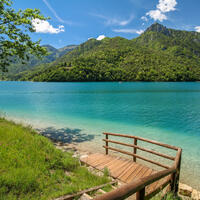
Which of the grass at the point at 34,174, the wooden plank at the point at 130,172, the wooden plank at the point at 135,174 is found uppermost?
the grass at the point at 34,174

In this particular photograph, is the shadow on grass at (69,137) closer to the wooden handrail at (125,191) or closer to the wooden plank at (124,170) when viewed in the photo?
the wooden plank at (124,170)

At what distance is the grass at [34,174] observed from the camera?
13.9 ft

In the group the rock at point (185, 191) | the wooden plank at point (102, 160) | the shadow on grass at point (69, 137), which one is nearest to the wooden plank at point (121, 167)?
the wooden plank at point (102, 160)

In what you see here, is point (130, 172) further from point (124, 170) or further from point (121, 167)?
point (121, 167)

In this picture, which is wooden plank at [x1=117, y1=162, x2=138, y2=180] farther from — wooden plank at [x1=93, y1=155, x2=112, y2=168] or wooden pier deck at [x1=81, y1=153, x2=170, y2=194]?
wooden plank at [x1=93, y1=155, x2=112, y2=168]

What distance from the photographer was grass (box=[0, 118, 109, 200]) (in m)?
4.25

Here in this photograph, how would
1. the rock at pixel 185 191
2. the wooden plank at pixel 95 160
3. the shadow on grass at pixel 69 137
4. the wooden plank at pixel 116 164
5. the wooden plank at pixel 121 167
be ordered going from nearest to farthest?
the rock at pixel 185 191 → the wooden plank at pixel 121 167 → the wooden plank at pixel 116 164 → the wooden plank at pixel 95 160 → the shadow on grass at pixel 69 137

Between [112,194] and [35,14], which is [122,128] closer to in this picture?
[35,14]

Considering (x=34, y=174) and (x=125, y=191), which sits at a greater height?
(x=125, y=191)

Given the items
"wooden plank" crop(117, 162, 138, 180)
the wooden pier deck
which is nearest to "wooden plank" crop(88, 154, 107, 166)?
the wooden pier deck

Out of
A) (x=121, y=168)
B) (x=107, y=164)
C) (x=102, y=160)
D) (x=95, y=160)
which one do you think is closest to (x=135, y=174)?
(x=121, y=168)

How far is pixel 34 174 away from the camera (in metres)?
4.97

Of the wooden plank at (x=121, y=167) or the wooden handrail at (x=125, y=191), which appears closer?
the wooden handrail at (x=125, y=191)

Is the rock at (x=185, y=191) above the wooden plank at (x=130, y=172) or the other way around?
the other way around
